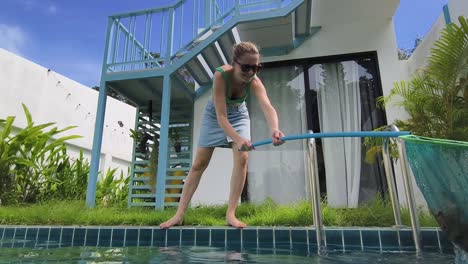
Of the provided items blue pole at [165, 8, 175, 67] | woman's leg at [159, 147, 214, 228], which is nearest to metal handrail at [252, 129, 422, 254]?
woman's leg at [159, 147, 214, 228]

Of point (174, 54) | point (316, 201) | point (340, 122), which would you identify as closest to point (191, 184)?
point (316, 201)

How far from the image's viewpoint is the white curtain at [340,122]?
4.23m

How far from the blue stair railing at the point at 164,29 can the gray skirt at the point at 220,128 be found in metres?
2.01

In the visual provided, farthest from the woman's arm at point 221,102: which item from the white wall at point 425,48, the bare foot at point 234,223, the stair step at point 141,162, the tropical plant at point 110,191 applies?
the tropical plant at point 110,191

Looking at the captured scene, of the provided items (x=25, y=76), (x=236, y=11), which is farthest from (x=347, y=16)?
(x=25, y=76)

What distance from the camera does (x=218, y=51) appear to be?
4543mm

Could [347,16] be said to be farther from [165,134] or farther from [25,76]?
[25,76]

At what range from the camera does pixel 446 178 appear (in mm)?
A: 1540

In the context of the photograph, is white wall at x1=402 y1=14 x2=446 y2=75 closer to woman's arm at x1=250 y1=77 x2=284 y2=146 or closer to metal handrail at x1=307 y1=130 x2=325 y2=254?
woman's arm at x1=250 y1=77 x2=284 y2=146

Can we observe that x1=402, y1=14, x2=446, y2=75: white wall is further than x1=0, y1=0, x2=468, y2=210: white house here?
No

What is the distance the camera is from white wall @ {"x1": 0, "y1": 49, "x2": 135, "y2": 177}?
6.20m

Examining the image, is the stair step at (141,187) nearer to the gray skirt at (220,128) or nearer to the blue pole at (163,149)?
the blue pole at (163,149)

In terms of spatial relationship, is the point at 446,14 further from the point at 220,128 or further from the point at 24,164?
the point at 24,164

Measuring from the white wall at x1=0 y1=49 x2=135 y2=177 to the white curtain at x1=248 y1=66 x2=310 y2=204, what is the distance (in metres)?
4.85
